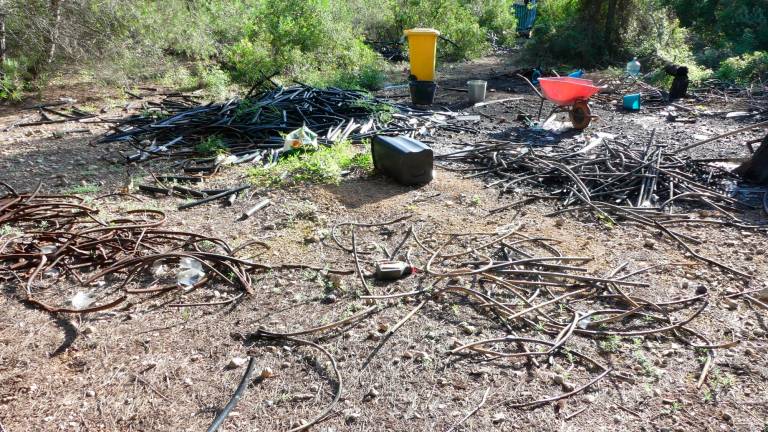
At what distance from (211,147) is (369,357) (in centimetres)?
475

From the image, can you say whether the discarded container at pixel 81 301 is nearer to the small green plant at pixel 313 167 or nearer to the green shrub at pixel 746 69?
the small green plant at pixel 313 167

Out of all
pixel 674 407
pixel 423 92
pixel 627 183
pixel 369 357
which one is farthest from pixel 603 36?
pixel 369 357

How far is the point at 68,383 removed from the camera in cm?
269

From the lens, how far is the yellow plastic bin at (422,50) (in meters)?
9.16

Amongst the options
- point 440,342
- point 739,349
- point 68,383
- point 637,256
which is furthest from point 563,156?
point 68,383

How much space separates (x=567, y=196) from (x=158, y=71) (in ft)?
31.1

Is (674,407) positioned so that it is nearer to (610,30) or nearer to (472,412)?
(472,412)

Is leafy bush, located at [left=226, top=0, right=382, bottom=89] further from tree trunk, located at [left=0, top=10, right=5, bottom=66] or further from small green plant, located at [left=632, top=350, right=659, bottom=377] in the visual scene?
small green plant, located at [left=632, top=350, right=659, bottom=377]

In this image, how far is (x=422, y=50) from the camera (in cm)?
930

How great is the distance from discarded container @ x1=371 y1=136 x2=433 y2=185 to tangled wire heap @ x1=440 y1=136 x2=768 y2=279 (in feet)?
2.31

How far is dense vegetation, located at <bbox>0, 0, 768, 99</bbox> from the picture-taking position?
9.19 m

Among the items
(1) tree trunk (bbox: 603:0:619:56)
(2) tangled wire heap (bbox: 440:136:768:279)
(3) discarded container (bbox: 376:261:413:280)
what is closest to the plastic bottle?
(1) tree trunk (bbox: 603:0:619:56)

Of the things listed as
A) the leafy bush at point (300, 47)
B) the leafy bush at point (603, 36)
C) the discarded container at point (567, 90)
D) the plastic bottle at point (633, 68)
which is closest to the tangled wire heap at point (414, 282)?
the discarded container at point (567, 90)

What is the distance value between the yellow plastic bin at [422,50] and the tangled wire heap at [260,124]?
1.16 metres
